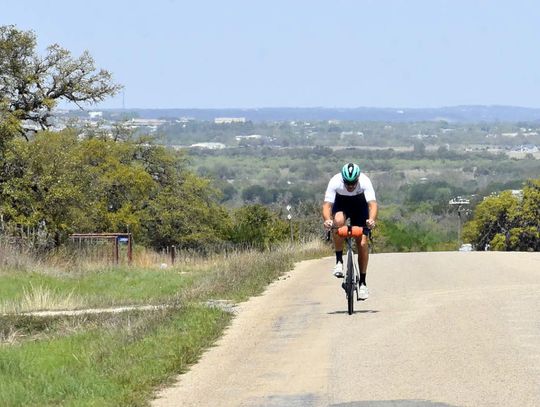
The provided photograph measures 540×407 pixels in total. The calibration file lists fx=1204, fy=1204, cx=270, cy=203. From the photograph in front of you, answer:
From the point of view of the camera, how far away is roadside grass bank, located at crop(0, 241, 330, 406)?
1027 cm

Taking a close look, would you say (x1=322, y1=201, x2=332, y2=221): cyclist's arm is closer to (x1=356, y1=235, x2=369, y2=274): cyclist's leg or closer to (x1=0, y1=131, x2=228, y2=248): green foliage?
(x1=356, y1=235, x2=369, y2=274): cyclist's leg

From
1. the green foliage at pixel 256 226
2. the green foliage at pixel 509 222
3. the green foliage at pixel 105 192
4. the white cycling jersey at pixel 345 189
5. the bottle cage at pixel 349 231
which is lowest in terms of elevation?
the green foliage at pixel 509 222

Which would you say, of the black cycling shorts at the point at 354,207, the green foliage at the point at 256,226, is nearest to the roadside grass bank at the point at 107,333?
the black cycling shorts at the point at 354,207

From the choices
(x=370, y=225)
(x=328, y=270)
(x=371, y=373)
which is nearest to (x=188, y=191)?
(x=328, y=270)

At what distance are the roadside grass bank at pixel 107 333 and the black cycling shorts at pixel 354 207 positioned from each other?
1.86 metres

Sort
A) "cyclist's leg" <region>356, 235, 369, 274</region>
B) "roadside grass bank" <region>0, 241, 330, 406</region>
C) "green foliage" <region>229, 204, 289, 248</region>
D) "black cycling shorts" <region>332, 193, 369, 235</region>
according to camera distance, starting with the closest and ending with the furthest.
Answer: "roadside grass bank" <region>0, 241, 330, 406</region> < "black cycling shorts" <region>332, 193, 369, 235</region> < "cyclist's leg" <region>356, 235, 369, 274</region> < "green foliage" <region>229, 204, 289, 248</region>

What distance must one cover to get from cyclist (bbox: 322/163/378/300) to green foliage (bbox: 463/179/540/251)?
253ft

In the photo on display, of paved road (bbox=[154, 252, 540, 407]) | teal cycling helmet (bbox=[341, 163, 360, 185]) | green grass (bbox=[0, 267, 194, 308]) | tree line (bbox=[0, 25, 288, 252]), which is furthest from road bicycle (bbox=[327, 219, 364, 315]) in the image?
tree line (bbox=[0, 25, 288, 252])

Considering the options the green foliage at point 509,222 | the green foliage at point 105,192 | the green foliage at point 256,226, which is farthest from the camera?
the green foliage at point 509,222

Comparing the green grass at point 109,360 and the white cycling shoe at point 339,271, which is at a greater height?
the white cycling shoe at point 339,271

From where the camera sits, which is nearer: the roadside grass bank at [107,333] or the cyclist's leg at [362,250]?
the roadside grass bank at [107,333]

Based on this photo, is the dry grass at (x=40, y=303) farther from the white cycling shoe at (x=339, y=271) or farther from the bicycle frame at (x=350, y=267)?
the bicycle frame at (x=350, y=267)

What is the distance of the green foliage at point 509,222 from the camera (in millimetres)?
90125

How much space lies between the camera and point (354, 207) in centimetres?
1397
